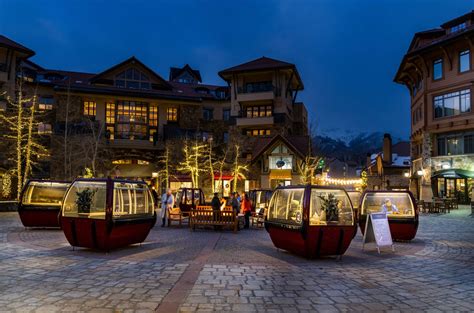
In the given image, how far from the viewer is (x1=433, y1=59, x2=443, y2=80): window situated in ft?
116

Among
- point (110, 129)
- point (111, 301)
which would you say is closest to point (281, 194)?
point (111, 301)

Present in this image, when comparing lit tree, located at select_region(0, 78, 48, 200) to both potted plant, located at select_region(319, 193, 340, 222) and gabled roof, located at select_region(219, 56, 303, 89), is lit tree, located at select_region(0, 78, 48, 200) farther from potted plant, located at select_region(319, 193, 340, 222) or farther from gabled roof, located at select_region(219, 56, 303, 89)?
gabled roof, located at select_region(219, 56, 303, 89)

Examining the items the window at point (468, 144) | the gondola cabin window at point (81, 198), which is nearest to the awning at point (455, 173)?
the window at point (468, 144)

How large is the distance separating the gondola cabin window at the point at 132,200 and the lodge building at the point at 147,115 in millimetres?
27566

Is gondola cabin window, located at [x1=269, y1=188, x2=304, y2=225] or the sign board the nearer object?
gondola cabin window, located at [x1=269, y1=188, x2=304, y2=225]

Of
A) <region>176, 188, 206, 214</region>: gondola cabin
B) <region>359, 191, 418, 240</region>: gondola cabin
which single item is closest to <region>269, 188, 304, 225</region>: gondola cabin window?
<region>359, 191, 418, 240</region>: gondola cabin

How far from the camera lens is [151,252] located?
10539 millimetres

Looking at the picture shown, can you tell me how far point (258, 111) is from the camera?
46344 mm

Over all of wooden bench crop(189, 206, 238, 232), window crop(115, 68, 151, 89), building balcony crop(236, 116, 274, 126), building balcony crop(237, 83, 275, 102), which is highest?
window crop(115, 68, 151, 89)

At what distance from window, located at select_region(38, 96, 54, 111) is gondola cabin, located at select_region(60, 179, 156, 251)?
37.6 meters

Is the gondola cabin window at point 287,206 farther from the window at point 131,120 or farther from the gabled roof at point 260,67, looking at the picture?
the window at point 131,120

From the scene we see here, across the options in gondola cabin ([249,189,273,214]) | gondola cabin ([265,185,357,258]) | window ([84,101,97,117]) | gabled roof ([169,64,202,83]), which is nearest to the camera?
gondola cabin ([265,185,357,258])

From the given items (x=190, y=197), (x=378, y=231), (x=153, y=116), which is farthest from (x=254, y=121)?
(x=378, y=231)

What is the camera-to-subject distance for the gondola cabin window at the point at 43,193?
50.1 feet
